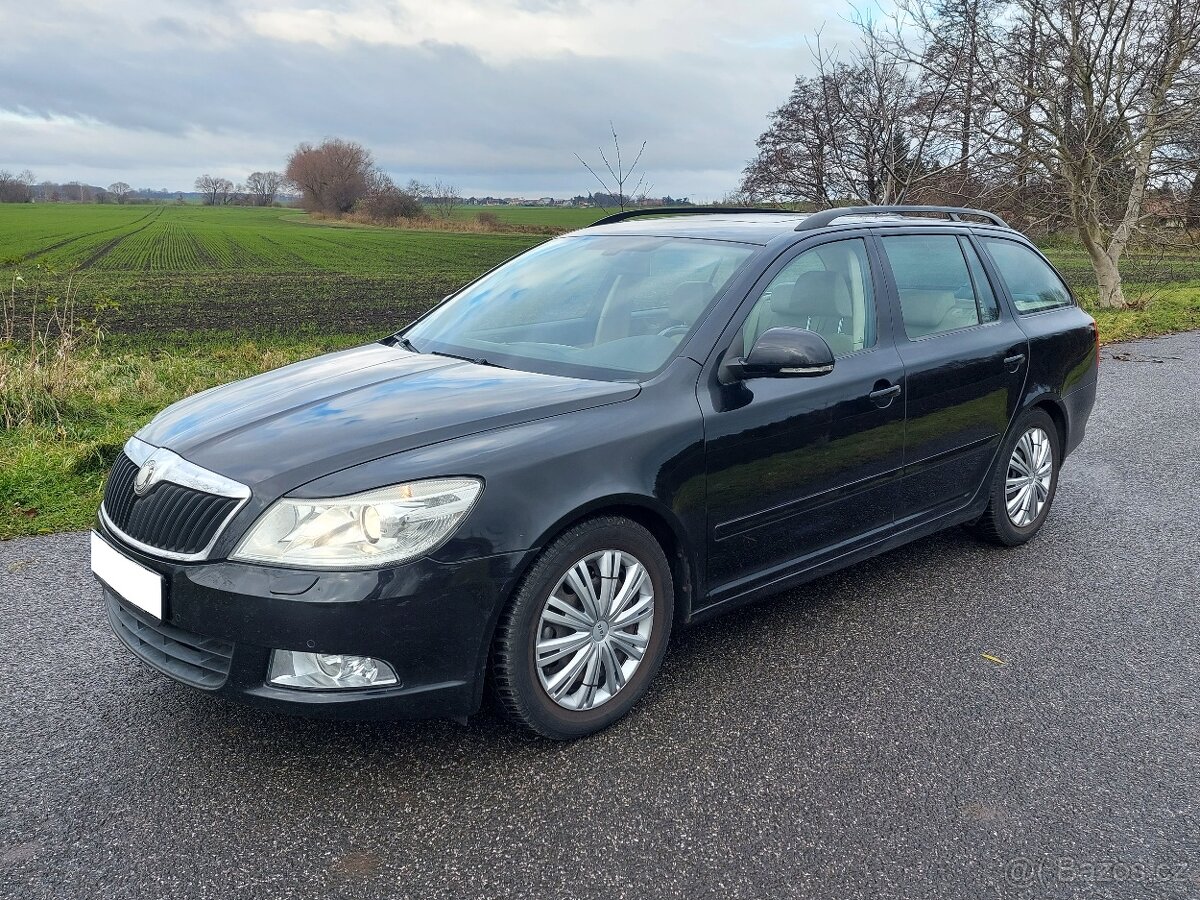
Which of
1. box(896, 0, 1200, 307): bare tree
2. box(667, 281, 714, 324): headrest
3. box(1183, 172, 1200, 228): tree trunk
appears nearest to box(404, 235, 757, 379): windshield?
box(667, 281, 714, 324): headrest

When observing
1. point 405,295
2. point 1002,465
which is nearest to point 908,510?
point 1002,465

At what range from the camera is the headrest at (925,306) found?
4.30 m

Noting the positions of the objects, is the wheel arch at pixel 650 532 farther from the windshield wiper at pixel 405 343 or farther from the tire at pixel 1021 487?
the tire at pixel 1021 487

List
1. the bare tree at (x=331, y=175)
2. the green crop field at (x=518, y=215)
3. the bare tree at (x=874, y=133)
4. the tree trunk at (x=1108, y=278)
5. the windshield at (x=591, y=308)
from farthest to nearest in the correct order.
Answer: the bare tree at (x=331, y=175), the green crop field at (x=518, y=215), the tree trunk at (x=1108, y=278), the bare tree at (x=874, y=133), the windshield at (x=591, y=308)

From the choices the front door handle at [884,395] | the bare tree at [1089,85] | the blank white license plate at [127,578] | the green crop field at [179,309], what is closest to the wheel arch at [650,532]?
the blank white license plate at [127,578]

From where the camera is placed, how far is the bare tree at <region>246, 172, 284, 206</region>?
11406 centimetres

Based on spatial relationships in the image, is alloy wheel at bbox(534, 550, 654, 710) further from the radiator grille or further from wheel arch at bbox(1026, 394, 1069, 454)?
wheel arch at bbox(1026, 394, 1069, 454)

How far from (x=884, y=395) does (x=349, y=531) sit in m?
2.31

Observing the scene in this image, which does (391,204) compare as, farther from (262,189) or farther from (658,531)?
(658,531)

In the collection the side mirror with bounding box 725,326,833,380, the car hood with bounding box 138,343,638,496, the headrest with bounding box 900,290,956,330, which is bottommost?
the car hood with bounding box 138,343,638,496

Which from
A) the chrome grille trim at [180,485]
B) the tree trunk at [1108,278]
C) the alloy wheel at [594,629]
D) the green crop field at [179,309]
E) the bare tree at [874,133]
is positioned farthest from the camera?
the tree trunk at [1108,278]

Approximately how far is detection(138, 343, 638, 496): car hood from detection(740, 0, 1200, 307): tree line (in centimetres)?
1057

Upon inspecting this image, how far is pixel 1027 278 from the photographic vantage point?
5219mm

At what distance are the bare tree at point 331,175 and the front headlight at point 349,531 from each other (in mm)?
90718
